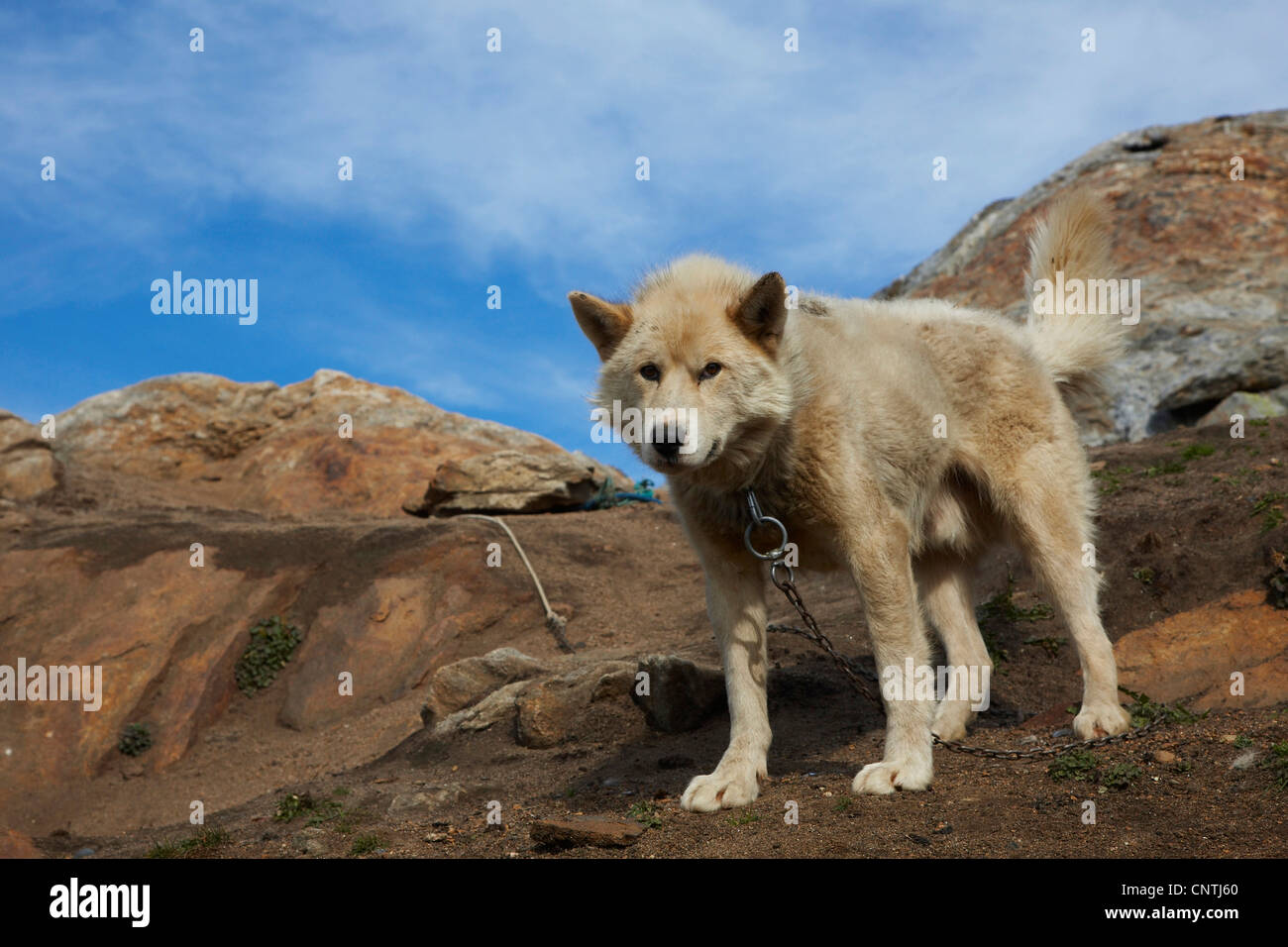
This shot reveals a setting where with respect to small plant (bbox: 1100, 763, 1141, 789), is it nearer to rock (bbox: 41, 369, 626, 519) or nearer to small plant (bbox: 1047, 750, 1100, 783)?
small plant (bbox: 1047, 750, 1100, 783)

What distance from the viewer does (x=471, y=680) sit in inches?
330

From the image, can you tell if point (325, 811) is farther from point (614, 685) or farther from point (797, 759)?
point (797, 759)

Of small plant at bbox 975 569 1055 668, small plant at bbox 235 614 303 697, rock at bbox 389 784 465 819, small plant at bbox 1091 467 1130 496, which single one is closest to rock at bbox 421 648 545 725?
rock at bbox 389 784 465 819

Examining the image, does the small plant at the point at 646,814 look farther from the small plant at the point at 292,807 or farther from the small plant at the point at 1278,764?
the small plant at the point at 1278,764

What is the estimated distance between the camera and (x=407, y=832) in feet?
17.1

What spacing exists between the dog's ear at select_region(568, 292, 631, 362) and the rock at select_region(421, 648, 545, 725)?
→ 402 cm

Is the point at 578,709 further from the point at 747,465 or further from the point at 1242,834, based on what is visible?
the point at 1242,834

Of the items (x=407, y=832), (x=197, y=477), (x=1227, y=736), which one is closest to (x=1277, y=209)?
(x=1227, y=736)

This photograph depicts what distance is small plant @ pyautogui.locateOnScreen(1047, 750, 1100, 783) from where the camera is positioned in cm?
466

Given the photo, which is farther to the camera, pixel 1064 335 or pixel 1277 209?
pixel 1277 209

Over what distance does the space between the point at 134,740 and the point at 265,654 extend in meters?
1.40

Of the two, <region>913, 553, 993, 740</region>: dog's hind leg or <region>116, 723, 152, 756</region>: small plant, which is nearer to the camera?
<region>913, 553, 993, 740</region>: dog's hind leg

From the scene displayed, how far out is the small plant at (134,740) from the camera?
946 centimetres

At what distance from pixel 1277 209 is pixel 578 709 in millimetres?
16283
